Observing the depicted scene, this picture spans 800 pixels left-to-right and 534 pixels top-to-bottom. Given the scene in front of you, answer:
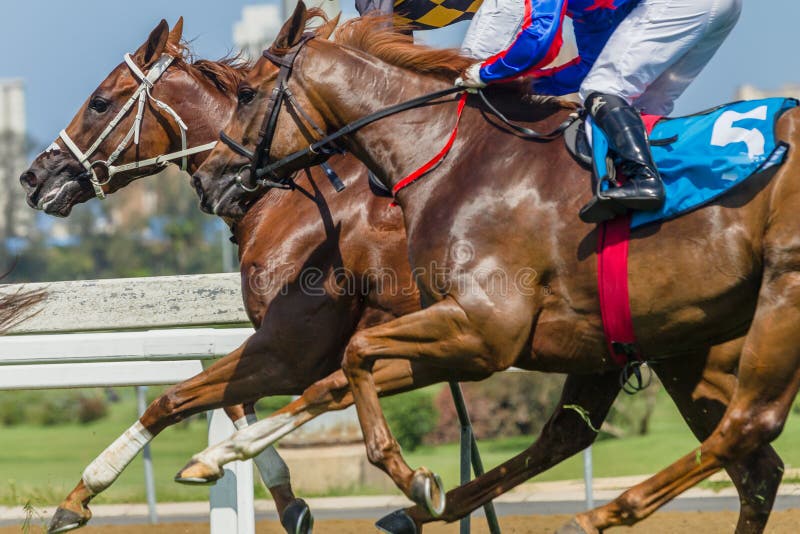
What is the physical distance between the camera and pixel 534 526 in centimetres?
584

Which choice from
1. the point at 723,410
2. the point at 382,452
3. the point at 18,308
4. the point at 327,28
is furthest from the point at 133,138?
the point at 723,410

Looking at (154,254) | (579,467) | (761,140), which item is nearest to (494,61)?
(761,140)

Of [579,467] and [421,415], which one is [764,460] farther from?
[421,415]

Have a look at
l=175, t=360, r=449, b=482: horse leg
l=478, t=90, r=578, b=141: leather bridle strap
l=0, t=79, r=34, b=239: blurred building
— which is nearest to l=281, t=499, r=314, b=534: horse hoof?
l=175, t=360, r=449, b=482: horse leg

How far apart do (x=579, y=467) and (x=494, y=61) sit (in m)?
4.63

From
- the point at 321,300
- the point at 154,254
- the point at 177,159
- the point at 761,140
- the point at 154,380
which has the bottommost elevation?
the point at 154,254

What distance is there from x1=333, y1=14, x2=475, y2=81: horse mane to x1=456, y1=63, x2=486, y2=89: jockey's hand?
0.13 meters

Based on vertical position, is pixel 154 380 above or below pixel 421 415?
above

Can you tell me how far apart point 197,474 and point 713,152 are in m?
2.03

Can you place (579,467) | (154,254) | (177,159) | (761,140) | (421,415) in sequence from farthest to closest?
(154,254)
(421,415)
(579,467)
(177,159)
(761,140)

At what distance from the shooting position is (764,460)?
432 cm

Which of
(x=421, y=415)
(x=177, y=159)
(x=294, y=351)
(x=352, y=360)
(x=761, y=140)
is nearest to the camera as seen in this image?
(x=761, y=140)

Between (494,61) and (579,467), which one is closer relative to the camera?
(494,61)

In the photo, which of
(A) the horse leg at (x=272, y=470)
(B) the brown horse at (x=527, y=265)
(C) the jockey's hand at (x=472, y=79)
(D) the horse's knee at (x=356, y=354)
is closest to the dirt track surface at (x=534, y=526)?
(A) the horse leg at (x=272, y=470)
